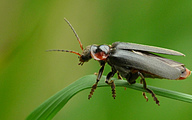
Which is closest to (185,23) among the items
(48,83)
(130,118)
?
(130,118)

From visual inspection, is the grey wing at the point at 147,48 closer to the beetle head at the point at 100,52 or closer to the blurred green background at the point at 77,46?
the beetle head at the point at 100,52

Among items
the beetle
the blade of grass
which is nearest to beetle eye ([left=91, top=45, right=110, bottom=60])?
the beetle

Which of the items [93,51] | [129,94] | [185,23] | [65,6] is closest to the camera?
[93,51]

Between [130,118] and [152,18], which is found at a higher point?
[152,18]

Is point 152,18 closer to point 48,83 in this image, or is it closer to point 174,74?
point 174,74

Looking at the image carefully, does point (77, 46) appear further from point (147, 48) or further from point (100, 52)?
point (147, 48)

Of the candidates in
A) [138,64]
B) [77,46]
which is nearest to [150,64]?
[138,64]

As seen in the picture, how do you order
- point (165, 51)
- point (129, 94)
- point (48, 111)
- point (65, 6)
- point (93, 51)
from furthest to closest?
point (65, 6) < point (129, 94) < point (93, 51) < point (165, 51) < point (48, 111)

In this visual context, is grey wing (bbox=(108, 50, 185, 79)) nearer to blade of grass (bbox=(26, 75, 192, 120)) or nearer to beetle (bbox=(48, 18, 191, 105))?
beetle (bbox=(48, 18, 191, 105))
